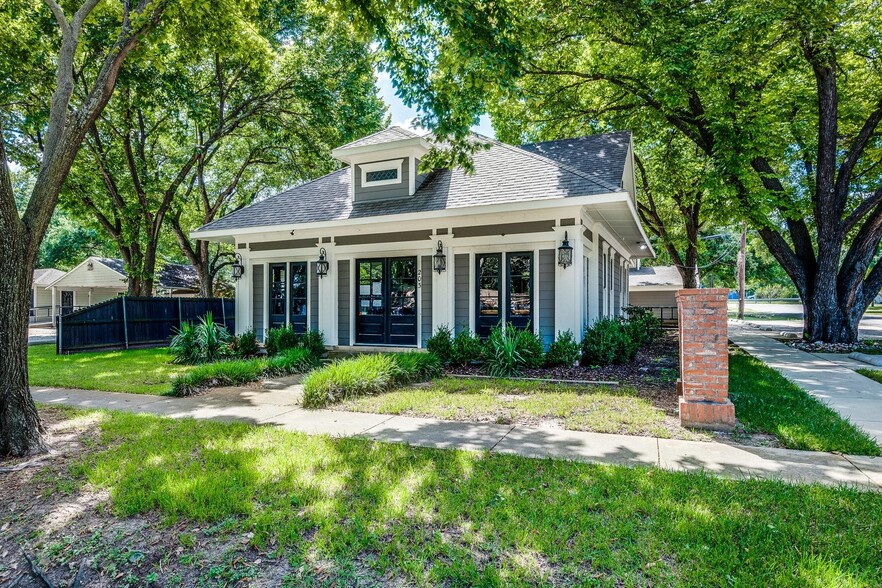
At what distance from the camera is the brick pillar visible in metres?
4.59

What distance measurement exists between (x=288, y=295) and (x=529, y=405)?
7.98 m

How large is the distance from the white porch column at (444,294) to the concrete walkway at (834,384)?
6043mm

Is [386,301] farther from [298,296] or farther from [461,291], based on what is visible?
[298,296]

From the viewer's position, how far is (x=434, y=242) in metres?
10.0

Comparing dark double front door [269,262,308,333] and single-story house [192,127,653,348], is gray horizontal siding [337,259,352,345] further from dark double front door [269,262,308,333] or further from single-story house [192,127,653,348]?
dark double front door [269,262,308,333]

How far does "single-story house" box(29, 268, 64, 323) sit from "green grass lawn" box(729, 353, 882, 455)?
1371 inches

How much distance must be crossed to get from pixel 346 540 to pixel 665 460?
8.66 ft

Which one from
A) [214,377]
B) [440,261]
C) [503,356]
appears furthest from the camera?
[440,261]

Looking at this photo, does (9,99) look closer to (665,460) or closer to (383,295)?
(383,295)

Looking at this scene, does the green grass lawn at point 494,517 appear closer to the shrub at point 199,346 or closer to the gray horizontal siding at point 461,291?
the gray horizontal siding at point 461,291

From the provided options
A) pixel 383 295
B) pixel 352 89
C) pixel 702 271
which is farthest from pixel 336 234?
pixel 702 271

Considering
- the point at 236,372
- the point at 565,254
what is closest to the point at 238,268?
the point at 236,372

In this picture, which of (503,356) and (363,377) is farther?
(503,356)

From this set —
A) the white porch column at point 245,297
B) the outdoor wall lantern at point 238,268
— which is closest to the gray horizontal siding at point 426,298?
the white porch column at point 245,297
